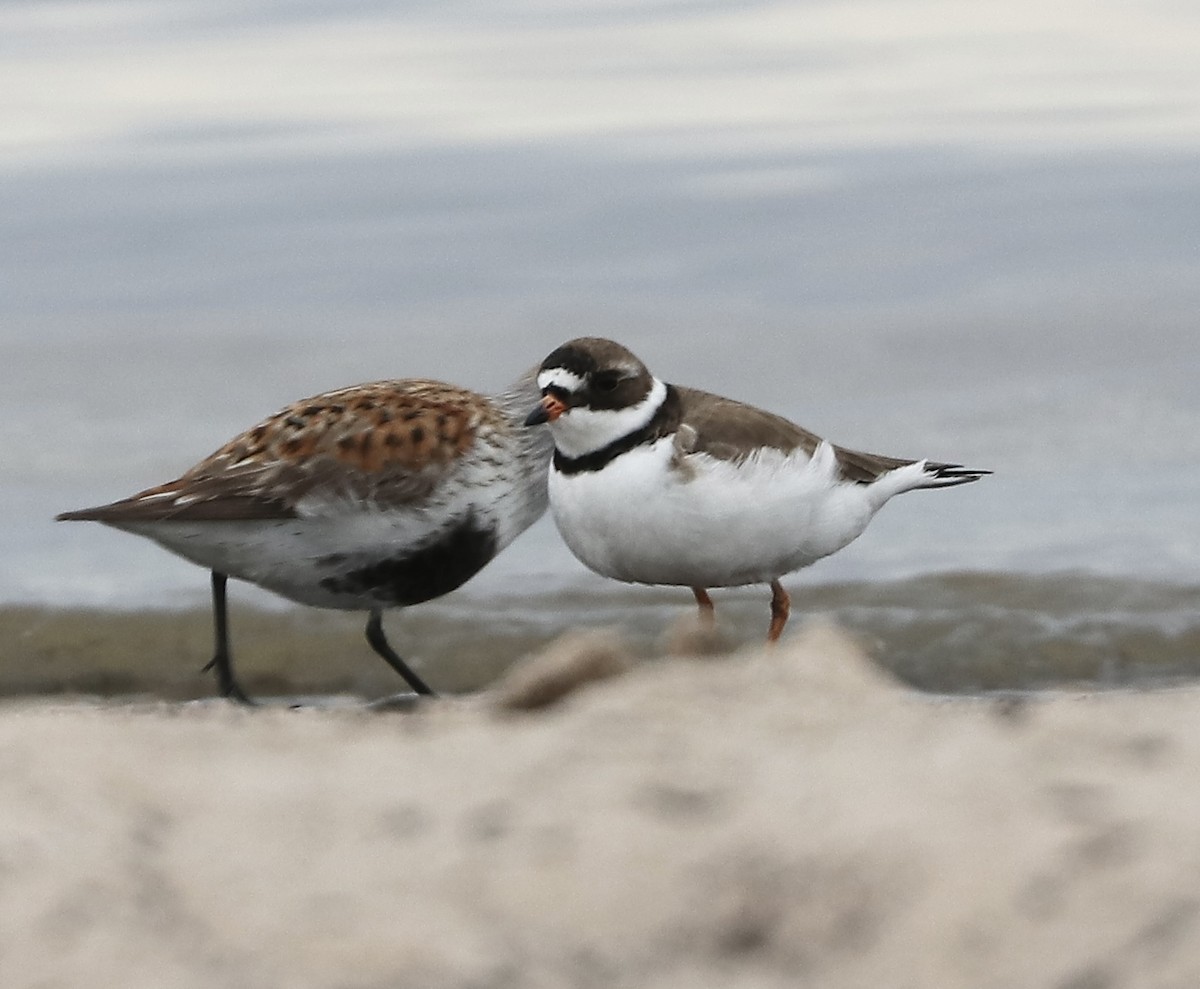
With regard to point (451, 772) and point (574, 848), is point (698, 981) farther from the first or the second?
point (451, 772)

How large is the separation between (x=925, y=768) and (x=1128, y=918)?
586 mm

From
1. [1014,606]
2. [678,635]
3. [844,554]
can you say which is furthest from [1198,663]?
[678,635]

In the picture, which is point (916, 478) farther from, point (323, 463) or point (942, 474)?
point (323, 463)

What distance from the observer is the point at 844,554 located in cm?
1166

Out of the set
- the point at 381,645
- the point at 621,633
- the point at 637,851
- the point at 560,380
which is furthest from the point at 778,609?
the point at 637,851

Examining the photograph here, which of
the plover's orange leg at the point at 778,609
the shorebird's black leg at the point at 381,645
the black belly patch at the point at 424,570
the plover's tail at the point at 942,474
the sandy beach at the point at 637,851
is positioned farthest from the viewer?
the plover's tail at the point at 942,474

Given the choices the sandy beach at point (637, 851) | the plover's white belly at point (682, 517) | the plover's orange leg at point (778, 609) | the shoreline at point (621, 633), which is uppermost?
the sandy beach at point (637, 851)

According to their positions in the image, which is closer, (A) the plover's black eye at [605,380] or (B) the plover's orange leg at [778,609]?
(A) the plover's black eye at [605,380]

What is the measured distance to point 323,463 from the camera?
6.61 meters

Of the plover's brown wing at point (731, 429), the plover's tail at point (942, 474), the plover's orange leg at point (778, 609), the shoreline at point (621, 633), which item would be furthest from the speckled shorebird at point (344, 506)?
the shoreline at point (621, 633)

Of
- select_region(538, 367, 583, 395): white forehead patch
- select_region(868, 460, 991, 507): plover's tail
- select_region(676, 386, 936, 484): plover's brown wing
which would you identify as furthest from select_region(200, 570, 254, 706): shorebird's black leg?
select_region(868, 460, 991, 507): plover's tail

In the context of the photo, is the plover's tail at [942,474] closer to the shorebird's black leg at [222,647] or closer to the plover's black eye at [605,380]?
the plover's black eye at [605,380]

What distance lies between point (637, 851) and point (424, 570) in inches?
152

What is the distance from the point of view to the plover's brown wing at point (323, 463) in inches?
256
